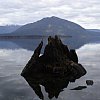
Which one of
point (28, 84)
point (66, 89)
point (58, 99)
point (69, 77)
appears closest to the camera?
point (58, 99)

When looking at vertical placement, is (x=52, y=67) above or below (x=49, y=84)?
above

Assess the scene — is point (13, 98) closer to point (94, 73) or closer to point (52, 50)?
point (52, 50)

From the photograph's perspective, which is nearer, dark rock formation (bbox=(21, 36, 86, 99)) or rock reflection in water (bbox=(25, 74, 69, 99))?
rock reflection in water (bbox=(25, 74, 69, 99))

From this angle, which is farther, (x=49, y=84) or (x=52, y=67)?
(x=52, y=67)

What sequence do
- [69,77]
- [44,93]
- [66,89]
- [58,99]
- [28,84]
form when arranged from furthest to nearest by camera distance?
[69,77] → [28,84] → [66,89] → [44,93] → [58,99]

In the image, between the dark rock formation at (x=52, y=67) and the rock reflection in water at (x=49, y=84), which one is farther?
the dark rock formation at (x=52, y=67)

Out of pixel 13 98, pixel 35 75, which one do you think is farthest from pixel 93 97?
pixel 35 75

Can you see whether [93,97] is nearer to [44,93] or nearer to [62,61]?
[44,93]

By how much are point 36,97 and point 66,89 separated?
1120 cm

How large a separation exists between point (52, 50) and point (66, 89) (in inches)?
938

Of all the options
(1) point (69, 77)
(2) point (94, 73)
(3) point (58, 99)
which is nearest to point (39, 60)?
(1) point (69, 77)

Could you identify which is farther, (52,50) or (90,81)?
(52,50)

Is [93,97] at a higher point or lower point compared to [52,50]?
lower

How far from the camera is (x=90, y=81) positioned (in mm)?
76938
